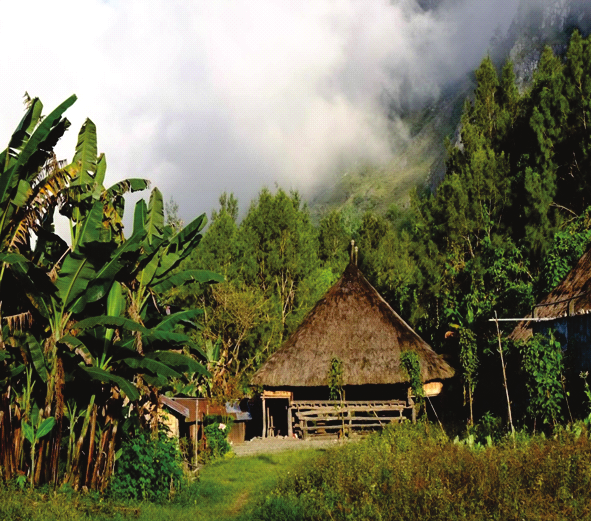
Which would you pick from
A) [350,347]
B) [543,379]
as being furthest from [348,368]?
[543,379]

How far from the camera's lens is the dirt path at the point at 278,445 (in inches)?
720

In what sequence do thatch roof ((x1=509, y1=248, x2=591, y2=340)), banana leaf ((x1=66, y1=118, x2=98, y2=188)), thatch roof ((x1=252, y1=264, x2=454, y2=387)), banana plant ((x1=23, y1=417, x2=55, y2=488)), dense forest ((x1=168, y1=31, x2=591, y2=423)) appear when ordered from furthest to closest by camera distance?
dense forest ((x1=168, y1=31, x2=591, y2=423)) < thatch roof ((x1=252, y1=264, x2=454, y2=387)) < thatch roof ((x1=509, y1=248, x2=591, y2=340)) < banana leaf ((x1=66, y1=118, x2=98, y2=188)) < banana plant ((x1=23, y1=417, x2=55, y2=488))

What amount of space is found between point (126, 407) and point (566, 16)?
6373 cm

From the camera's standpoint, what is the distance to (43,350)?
408 inches

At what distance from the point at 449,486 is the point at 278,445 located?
38.9 feet

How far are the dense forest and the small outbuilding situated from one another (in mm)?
1856

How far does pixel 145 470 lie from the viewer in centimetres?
1060

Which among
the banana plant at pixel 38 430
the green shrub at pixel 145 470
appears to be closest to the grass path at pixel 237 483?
the green shrub at pixel 145 470

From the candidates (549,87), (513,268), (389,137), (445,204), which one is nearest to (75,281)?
(513,268)

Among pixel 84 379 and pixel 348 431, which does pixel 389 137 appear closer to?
pixel 348 431

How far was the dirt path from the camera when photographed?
18.3 metres

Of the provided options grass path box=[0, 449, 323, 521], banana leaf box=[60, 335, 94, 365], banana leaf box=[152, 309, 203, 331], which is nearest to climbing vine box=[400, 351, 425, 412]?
grass path box=[0, 449, 323, 521]

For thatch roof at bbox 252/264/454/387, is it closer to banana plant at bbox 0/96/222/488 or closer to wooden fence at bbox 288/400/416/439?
wooden fence at bbox 288/400/416/439

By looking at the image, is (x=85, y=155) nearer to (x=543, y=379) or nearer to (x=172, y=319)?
(x=172, y=319)
